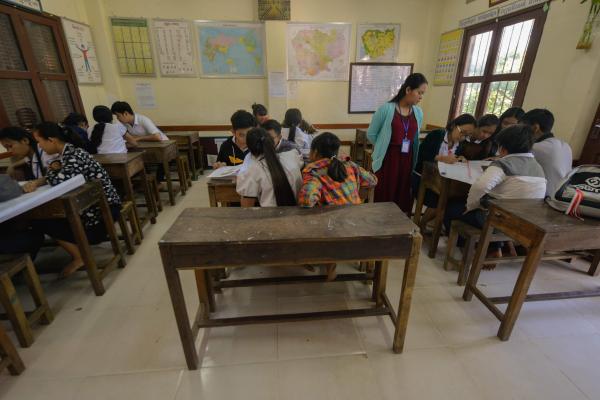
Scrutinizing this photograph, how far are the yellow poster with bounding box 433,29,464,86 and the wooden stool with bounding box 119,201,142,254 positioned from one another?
15.6 ft

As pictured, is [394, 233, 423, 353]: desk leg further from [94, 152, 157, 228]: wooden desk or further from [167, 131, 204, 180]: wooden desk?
[167, 131, 204, 180]: wooden desk

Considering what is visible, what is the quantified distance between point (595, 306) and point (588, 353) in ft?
1.81

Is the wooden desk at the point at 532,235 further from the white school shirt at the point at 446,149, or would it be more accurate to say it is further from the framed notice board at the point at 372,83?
the framed notice board at the point at 372,83

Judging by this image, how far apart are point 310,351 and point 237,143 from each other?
1692mm

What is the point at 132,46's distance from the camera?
4.21 meters

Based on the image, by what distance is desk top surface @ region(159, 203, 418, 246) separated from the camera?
Result: 113 centimetres

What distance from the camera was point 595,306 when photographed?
1.81 m

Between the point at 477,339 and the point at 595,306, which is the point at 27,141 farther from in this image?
the point at 595,306

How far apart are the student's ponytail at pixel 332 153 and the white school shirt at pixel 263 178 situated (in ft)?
0.59

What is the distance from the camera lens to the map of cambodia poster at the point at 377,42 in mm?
4418

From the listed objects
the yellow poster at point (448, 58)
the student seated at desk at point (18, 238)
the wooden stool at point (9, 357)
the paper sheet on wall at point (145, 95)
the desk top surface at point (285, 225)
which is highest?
the yellow poster at point (448, 58)

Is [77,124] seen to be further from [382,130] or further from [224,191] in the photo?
[382,130]

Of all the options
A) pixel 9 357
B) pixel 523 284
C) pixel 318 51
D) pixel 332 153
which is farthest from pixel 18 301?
pixel 318 51

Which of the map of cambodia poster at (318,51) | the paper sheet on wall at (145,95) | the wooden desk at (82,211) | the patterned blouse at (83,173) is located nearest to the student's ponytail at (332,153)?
the wooden desk at (82,211)
